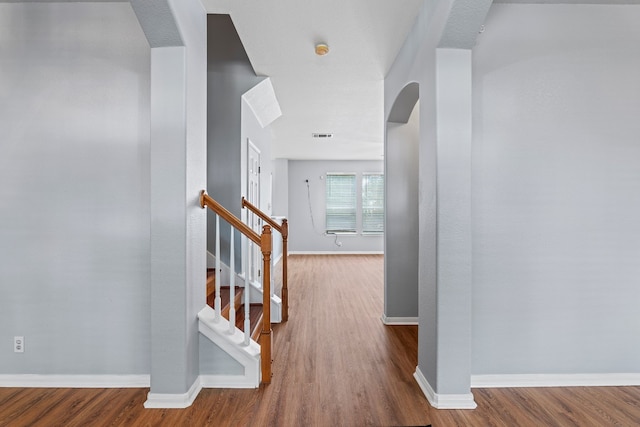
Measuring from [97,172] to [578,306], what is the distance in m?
3.57

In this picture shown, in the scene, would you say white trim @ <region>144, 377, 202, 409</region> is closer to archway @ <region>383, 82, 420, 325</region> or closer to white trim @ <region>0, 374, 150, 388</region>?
white trim @ <region>0, 374, 150, 388</region>

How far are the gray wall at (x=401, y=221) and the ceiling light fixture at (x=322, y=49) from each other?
3.51 ft

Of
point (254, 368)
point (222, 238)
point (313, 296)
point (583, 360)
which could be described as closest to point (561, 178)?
point (583, 360)

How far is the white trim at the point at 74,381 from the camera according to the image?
2398 mm

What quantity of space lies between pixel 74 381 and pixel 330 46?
→ 3.35 meters

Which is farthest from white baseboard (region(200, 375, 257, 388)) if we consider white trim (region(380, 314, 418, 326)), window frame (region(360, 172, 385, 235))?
window frame (region(360, 172, 385, 235))

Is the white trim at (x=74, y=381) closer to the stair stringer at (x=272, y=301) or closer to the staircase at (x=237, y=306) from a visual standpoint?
the staircase at (x=237, y=306)

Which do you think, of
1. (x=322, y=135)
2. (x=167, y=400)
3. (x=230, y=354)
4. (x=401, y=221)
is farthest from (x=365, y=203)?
(x=167, y=400)

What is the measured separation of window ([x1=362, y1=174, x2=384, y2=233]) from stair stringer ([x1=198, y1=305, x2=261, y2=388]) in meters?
7.52

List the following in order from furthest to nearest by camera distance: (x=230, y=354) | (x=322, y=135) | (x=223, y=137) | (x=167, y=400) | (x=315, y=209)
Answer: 1. (x=315, y=209)
2. (x=322, y=135)
3. (x=223, y=137)
4. (x=230, y=354)
5. (x=167, y=400)

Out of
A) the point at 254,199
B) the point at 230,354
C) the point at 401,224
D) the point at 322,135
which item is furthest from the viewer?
the point at 322,135

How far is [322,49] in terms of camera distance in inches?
122

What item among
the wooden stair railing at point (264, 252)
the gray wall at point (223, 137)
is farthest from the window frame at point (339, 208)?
the wooden stair railing at point (264, 252)

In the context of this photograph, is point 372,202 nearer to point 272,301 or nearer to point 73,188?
point 272,301
